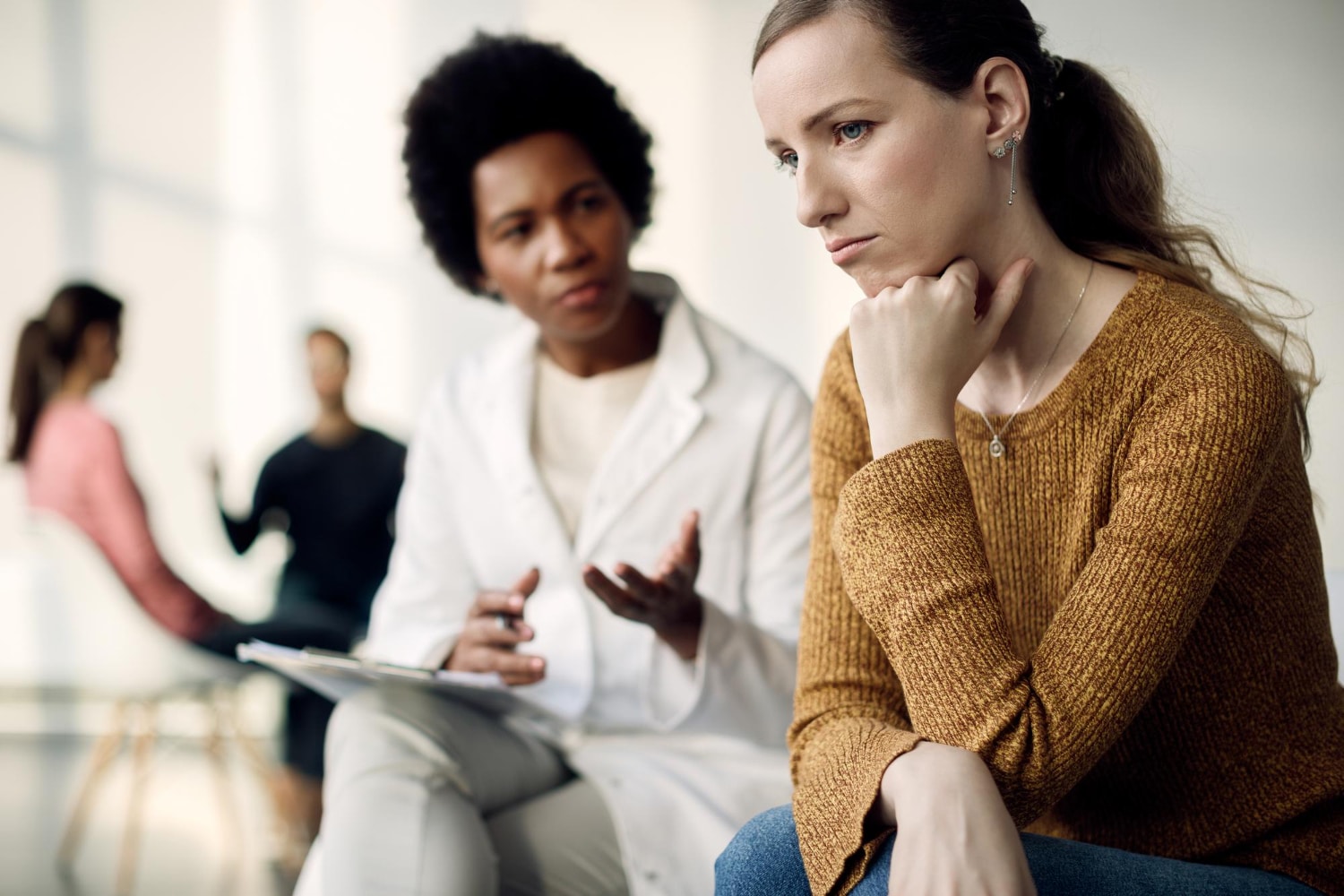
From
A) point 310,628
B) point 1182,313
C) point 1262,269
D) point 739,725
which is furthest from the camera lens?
point 310,628

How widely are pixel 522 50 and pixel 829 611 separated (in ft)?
3.91

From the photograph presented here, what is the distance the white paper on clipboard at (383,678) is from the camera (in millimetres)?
1249

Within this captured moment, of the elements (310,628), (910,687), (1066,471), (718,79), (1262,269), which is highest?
(718,79)

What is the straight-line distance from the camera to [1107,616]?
810 mm

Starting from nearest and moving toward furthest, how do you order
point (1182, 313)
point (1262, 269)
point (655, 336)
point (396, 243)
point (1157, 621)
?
point (1157, 621)
point (1182, 313)
point (655, 336)
point (1262, 269)
point (396, 243)

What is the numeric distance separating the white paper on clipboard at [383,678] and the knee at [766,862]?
0.47 meters

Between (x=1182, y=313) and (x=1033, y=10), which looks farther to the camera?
(x=1033, y=10)

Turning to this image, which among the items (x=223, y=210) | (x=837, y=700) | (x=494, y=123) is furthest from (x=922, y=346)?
(x=223, y=210)

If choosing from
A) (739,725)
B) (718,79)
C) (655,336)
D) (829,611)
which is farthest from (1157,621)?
(718,79)

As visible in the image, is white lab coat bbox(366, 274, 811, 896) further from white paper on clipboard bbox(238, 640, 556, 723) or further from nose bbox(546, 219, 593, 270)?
nose bbox(546, 219, 593, 270)

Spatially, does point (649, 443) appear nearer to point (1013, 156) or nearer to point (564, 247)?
point (564, 247)

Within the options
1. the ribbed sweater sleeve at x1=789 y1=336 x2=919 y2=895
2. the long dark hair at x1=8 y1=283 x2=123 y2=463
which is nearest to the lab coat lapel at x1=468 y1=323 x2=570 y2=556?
the ribbed sweater sleeve at x1=789 y1=336 x2=919 y2=895

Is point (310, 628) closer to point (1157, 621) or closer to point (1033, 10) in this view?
point (1033, 10)

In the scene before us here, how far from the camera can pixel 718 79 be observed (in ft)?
11.1
